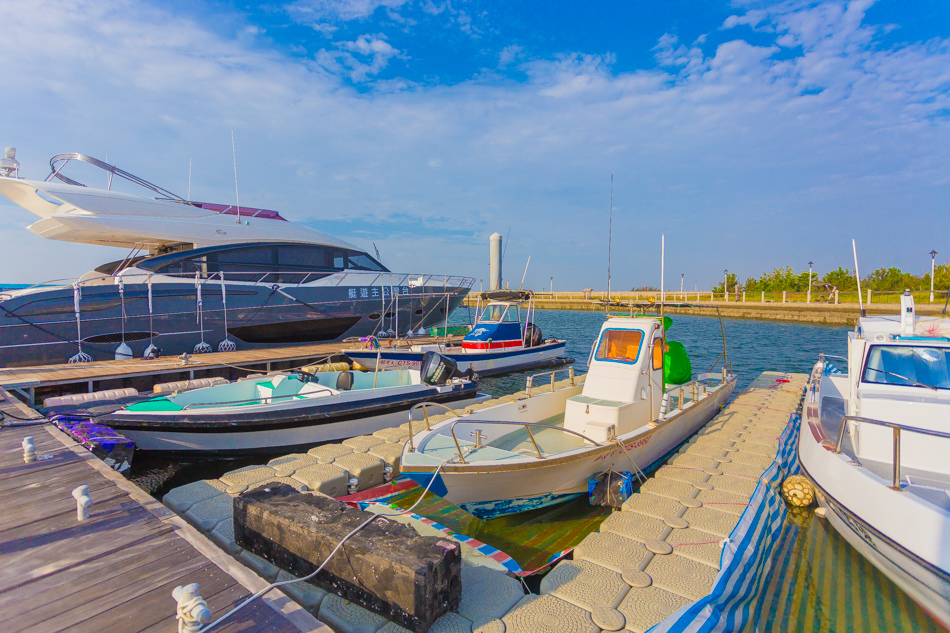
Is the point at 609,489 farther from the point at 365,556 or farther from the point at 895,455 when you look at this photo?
the point at 365,556

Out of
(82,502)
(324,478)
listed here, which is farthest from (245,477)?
(82,502)

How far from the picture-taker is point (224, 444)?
798cm

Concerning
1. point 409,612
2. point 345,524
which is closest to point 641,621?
point 409,612

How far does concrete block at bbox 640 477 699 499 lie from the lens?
5371 millimetres

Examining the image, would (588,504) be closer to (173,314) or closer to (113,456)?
(113,456)

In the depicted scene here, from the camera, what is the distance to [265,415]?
26.0 ft

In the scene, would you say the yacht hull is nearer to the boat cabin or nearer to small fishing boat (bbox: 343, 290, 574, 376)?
small fishing boat (bbox: 343, 290, 574, 376)

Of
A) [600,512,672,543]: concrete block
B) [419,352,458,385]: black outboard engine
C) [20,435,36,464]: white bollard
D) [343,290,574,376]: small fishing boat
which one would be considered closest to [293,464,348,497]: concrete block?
[20,435,36,464]: white bollard

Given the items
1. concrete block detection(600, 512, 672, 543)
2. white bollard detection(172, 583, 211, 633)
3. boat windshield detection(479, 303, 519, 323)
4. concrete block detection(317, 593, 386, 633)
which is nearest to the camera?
white bollard detection(172, 583, 211, 633)

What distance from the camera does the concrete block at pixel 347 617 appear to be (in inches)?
116

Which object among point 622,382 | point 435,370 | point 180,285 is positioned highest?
point 180,285

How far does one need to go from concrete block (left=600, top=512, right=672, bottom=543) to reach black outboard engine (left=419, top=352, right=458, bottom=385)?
598 cm

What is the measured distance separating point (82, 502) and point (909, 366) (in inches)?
368

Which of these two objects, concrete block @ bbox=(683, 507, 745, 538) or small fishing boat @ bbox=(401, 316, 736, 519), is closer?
concrete block @ bbox=(683, 507, 745, 538)
